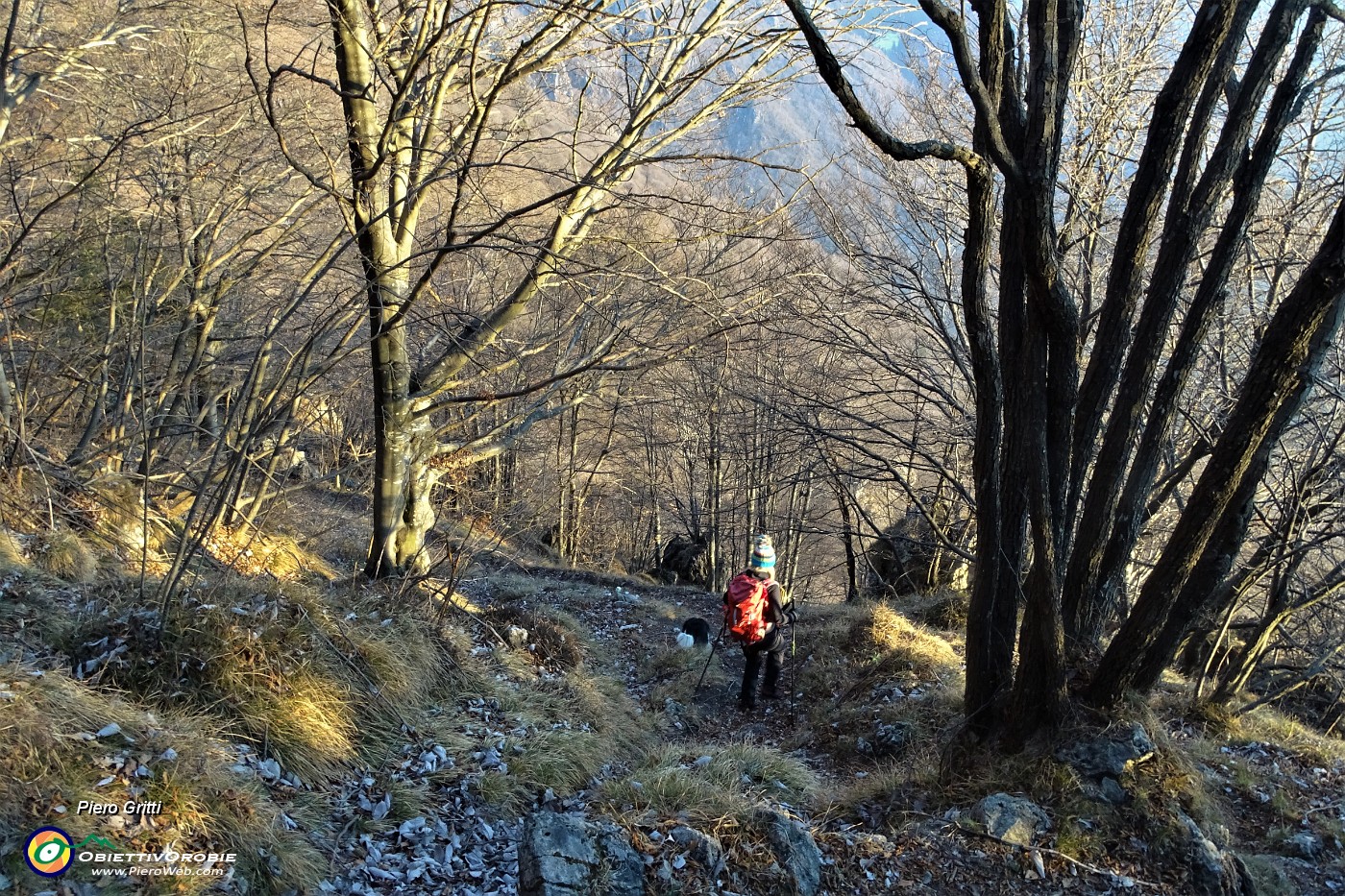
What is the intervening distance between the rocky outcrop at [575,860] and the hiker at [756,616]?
14.0 feet

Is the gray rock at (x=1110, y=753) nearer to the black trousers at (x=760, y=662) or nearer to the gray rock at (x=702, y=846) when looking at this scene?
the gray rock at (x=702, y=846)

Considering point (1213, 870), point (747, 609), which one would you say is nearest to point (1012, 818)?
point (1213, 870)

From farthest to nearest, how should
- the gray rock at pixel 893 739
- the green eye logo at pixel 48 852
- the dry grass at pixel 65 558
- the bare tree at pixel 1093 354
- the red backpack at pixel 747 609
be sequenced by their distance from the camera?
1. the red backpack at pixel 747 609
2. the gray rock at pixel 893 739
3. the dry grass at pixel 65 558
4. the bare tree at pixel 1093 354
5. the green eye logo at pixel 48 852

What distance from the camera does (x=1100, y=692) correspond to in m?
4.09

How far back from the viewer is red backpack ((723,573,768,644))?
23.8ft

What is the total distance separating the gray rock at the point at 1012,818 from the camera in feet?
11.6

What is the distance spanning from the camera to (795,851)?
10.4 ft

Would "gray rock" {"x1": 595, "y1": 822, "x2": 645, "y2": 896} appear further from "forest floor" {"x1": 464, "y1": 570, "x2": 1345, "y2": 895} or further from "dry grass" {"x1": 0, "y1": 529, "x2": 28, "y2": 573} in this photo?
"dry grass" {"x1": 0, "y1": 529, "x2": 28, "y2": 573}

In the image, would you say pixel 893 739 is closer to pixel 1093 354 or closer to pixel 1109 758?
pixel 1109 758

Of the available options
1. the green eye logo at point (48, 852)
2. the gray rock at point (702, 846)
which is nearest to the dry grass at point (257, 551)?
the green eye logo at point (48, 852)

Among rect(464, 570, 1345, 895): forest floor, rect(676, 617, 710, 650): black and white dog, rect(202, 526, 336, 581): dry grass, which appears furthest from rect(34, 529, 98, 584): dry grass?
rect(676, 617, 710, 650): black and white dog

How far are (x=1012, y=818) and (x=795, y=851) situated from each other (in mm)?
1149

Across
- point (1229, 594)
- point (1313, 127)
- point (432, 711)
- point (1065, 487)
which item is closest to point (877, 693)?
point (1229, 594)

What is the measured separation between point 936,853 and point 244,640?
324 cm
